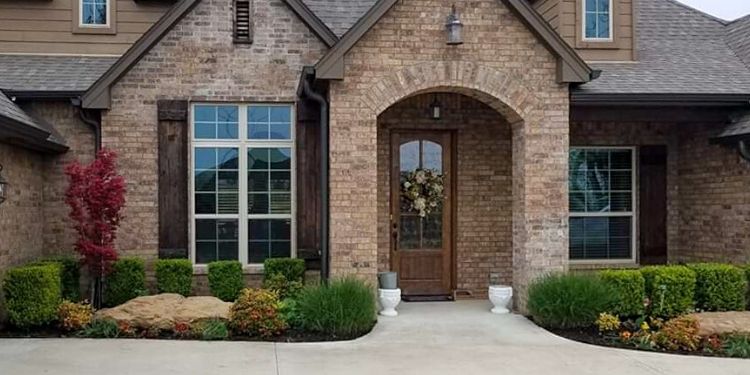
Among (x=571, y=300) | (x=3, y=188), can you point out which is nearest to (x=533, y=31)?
(x=571, y=300)

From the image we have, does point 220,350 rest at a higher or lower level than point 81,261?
lower

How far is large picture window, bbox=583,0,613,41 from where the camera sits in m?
12.8

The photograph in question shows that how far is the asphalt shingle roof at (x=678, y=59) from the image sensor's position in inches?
459

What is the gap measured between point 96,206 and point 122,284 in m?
1.23

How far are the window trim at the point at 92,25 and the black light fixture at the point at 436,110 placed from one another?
538cm

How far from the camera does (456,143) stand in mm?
12227

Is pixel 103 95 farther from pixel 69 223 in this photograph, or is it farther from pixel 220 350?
pixel 220 350

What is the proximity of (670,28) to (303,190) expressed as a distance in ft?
24.1

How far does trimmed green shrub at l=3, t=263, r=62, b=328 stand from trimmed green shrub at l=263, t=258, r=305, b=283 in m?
2.89

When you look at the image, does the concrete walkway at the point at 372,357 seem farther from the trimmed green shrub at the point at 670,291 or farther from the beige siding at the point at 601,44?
the beige siding at the point at 601,44

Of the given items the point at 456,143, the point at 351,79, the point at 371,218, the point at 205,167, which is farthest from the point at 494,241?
the point at 205,167

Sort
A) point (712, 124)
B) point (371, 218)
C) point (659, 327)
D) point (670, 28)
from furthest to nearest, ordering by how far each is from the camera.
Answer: point (670, 28), point (712, 124), point (371, 218), point (659, 327)

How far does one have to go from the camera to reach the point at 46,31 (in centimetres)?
1249

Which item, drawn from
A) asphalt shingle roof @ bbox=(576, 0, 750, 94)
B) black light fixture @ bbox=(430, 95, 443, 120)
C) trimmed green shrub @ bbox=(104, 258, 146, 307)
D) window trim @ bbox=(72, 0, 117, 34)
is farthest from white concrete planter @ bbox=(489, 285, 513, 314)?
window trim @ bbox=(72, 0, 117, 34)
